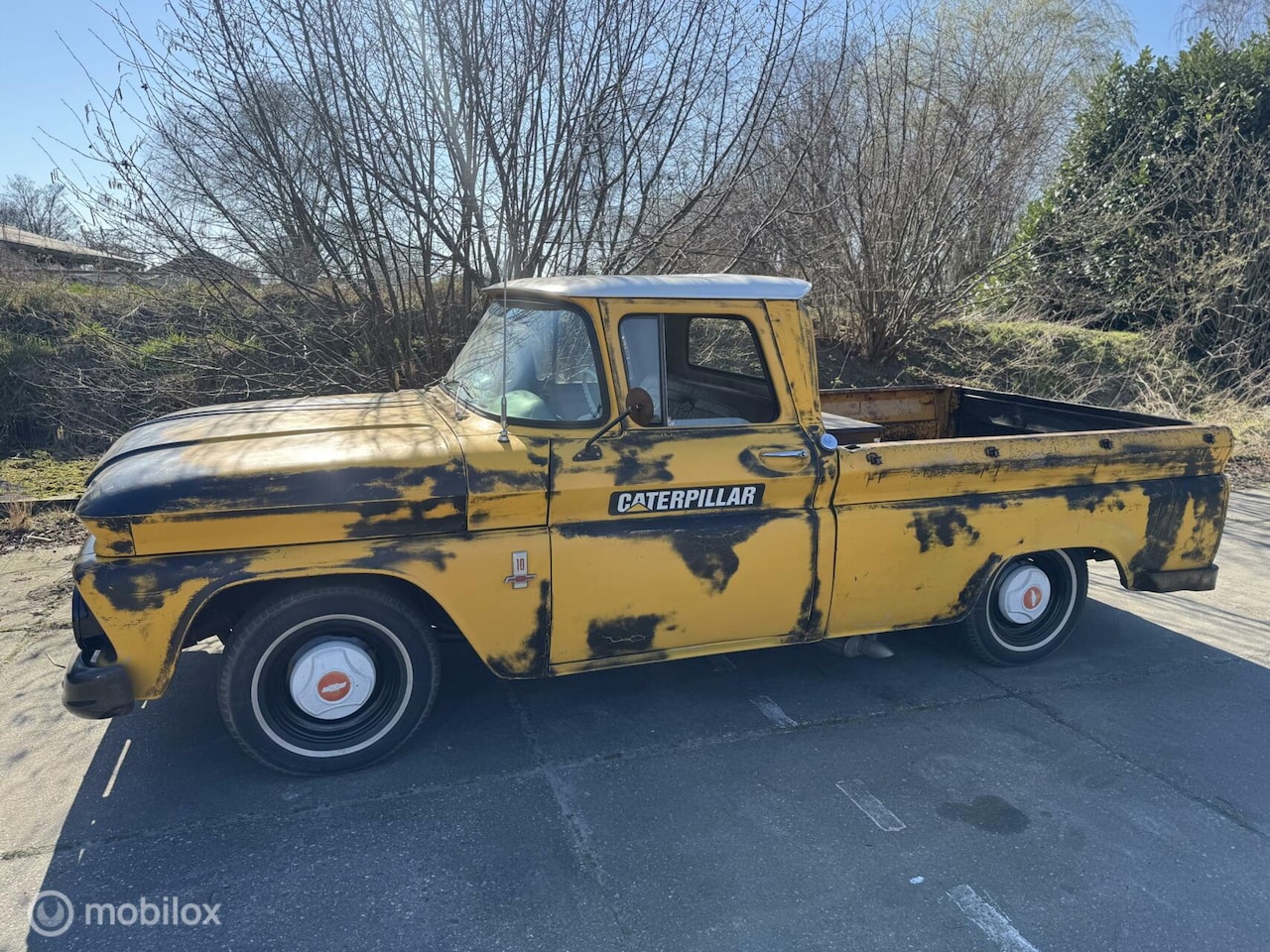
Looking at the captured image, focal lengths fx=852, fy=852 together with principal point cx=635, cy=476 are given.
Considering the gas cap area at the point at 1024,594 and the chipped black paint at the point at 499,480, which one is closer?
the chipped black paint at the point at 499,480

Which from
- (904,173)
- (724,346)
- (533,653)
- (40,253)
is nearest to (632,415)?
(724,346)

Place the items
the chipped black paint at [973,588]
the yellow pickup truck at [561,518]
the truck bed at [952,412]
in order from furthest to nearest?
the truck bed at [952,412] < the chipped black paint at [973,588] < the yellow pickup truck at [561,518]

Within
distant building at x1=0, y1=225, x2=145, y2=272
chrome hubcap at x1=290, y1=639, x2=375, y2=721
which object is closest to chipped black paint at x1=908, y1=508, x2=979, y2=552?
chrome hubcap at x1=290, y1=639, x2=375, y2=721

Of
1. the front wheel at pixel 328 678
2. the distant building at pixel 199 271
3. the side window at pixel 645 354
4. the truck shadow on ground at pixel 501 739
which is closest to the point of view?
the truck shadow on ground at pixel 501 739

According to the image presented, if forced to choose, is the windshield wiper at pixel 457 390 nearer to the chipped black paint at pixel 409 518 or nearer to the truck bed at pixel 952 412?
the chipped black paint at pixel 409 518

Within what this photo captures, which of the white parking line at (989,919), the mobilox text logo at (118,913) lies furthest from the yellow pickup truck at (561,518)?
the white parking line at (989,919)

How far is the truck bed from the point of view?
5.31 meters

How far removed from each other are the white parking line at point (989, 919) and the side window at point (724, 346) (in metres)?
2.16

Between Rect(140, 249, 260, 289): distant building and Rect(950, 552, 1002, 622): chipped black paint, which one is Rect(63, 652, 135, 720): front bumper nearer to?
Rect(950, 552, 1002, 622): chipped black paint

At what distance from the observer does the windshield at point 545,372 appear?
3580mm

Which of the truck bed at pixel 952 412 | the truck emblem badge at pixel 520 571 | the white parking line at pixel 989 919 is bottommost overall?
the white parking line at pixel 989 919

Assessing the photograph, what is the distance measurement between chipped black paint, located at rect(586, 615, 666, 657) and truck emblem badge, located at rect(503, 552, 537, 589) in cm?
35

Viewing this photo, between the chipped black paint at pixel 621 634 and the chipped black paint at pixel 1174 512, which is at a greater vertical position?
the chipped black paint at pixel 1174 512

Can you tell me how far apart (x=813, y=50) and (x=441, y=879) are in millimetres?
7809
